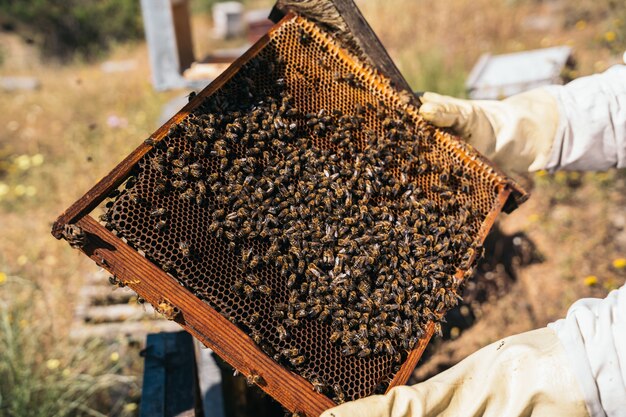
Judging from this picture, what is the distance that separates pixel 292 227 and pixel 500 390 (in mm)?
1484

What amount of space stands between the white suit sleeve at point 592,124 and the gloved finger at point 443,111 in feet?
2.85

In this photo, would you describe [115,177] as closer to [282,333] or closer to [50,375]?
[282,333]

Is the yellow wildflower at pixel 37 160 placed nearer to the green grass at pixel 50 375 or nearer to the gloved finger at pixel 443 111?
the green grass at pixel 50 375

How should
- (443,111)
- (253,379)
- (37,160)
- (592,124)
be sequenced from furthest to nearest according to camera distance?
(37,160), (592,124), (443,111), (253,379)

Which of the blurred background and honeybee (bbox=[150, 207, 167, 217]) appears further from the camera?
the blurred background

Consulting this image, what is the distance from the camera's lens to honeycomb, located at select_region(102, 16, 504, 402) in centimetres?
249

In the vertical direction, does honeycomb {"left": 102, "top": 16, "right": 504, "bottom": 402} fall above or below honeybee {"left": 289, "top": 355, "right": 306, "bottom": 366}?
above

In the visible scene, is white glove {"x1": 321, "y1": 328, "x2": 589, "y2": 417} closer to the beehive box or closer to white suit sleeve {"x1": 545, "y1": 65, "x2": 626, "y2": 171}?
the beehive box

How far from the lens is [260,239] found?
2713 mm

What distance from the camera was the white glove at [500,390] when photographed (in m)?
2.46

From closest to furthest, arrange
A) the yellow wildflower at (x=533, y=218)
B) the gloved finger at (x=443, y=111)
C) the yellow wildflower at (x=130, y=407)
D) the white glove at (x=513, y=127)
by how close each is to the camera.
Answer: the gloved finger at (x=443, y=111), the white glove at (x=513, y=127), the yellow wildflower at (x=130, y=407), the yellow wildflower at (x=533, y=218)

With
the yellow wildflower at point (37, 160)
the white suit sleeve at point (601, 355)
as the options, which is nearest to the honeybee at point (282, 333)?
the white suit sleeve at point (601, 355)

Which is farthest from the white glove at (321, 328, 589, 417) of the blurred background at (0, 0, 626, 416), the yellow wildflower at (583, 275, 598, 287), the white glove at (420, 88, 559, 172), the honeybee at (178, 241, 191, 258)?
the yellow wildflower at (583, 275, 598, 287)

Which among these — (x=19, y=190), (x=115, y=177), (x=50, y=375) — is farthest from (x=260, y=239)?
(x=19, y=190)
